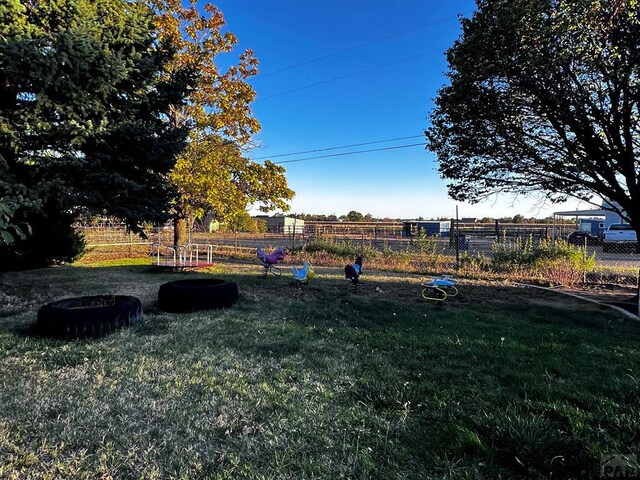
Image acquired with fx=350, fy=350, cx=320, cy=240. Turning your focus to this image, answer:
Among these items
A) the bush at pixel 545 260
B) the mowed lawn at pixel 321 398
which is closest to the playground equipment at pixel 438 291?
the mowed lawn at pixel 321 398

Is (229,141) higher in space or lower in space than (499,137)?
higher

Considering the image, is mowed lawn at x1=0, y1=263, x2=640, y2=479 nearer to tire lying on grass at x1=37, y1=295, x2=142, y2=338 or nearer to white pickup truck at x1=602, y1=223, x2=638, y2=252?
tire lying on grass at x1=37, y1=295, x2=142, y2=338

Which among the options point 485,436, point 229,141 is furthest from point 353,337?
point 229,141

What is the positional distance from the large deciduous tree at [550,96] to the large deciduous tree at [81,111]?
5589mm

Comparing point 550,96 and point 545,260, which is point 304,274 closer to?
point 550,96

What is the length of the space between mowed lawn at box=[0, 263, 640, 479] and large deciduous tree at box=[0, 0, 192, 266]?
83.5 inches

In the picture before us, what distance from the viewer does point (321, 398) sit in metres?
2.69

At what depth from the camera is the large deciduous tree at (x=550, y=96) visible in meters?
4.91

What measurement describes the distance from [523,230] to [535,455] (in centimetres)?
1986

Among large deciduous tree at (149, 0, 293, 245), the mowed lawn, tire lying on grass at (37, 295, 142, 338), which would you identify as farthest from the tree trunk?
tire lying on grass at (37, 295, 142, 338)

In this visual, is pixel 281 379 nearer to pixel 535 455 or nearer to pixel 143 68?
pixel 535 455

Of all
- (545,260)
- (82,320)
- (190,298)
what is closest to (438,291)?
(190,298)

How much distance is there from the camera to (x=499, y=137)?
6562 mm

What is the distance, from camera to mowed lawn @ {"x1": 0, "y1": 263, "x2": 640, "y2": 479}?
193 centimetres
